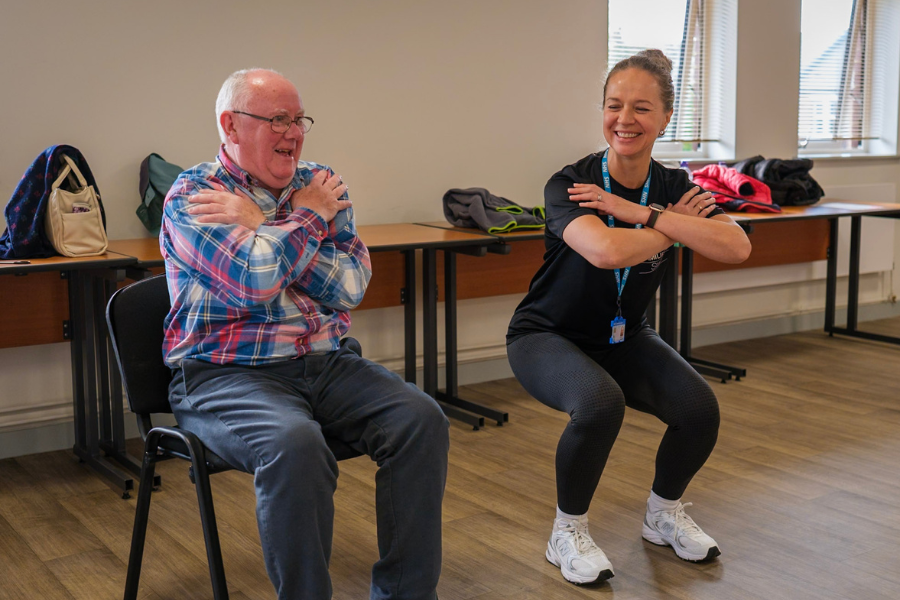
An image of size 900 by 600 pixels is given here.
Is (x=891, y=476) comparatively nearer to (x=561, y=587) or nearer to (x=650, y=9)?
(x=561, y=587)

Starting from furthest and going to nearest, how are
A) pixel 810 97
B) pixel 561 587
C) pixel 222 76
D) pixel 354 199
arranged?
pixel 810 97 < pixel 354 199 < pixel 222 76 < pixel 561 587

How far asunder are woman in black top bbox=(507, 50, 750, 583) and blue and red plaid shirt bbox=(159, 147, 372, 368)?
1.67ft

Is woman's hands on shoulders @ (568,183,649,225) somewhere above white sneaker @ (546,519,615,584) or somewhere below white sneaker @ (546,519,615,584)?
above

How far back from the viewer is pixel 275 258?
1723mm

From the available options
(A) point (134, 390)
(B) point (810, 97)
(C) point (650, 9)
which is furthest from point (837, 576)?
(B) point (810, 97)

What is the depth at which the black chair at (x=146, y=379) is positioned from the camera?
176cm

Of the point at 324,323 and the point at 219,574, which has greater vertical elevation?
the point at 324,323

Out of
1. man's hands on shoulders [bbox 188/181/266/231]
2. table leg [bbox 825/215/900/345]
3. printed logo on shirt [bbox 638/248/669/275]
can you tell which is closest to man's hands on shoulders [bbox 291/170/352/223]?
man's hands on shoulders [bbox 188/181/266/231]

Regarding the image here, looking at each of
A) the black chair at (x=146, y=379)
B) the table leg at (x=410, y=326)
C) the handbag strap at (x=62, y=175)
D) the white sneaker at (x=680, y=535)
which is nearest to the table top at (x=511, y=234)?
the table leg at (x=410, y=326)

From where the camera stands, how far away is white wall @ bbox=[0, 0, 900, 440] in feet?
9.93

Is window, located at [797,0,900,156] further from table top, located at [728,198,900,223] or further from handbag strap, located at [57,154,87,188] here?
handbag strap, located at [57,154,87,188]

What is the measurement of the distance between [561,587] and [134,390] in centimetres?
107

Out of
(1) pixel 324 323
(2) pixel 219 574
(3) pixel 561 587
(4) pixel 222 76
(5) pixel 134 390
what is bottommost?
(3) pixel 561 587

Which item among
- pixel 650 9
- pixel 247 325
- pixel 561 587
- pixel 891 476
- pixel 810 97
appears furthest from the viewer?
pixel 810 97
